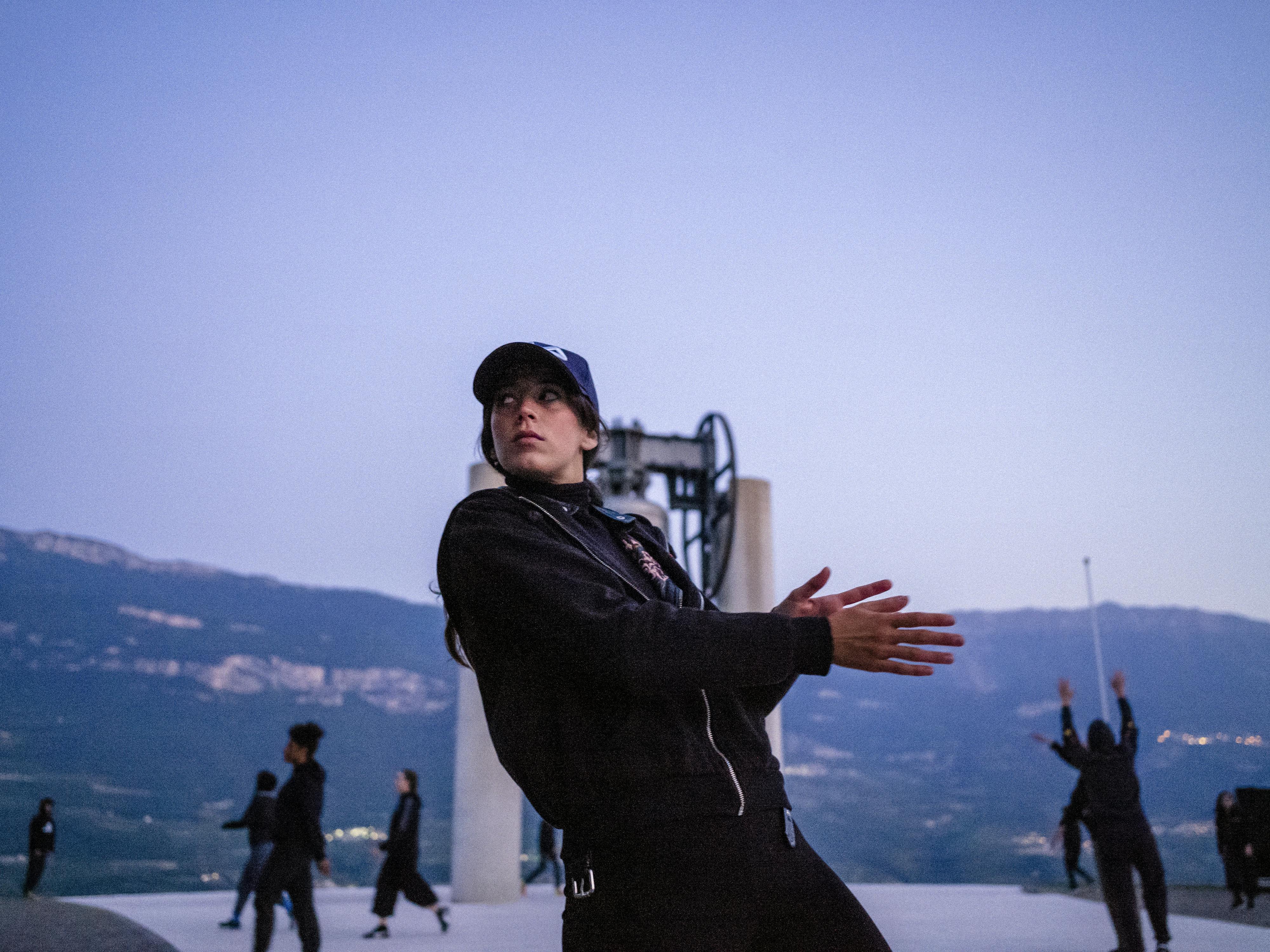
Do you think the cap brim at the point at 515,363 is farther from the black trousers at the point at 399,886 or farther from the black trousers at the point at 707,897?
the black trousers at the point at 399,886

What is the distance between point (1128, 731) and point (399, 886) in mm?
7628

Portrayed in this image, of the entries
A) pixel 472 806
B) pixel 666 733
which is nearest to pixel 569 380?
pixel 666 733

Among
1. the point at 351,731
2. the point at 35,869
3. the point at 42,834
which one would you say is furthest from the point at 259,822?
the point at 351,731

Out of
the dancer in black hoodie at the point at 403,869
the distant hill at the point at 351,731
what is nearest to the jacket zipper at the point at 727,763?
the dancer in black hoodie at the point at 403,869

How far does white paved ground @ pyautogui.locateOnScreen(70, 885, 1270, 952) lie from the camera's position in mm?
8766

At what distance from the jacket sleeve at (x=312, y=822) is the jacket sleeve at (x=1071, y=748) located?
6.18 metres

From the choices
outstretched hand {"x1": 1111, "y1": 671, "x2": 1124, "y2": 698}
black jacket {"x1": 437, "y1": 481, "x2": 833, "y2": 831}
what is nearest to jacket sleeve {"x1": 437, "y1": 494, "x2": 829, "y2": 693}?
black jacket {"x1": 437, "y1": 481, "x2": 833, "y2": 831}

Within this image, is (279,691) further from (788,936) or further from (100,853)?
(788,936)

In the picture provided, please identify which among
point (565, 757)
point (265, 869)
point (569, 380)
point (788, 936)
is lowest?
point (265, 869)

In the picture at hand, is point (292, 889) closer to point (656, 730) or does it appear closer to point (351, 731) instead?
point (656, 730)

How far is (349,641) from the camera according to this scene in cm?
11462

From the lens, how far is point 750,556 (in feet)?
47.0

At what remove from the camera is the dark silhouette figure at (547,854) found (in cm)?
1485

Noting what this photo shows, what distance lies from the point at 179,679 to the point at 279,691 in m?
10.4
